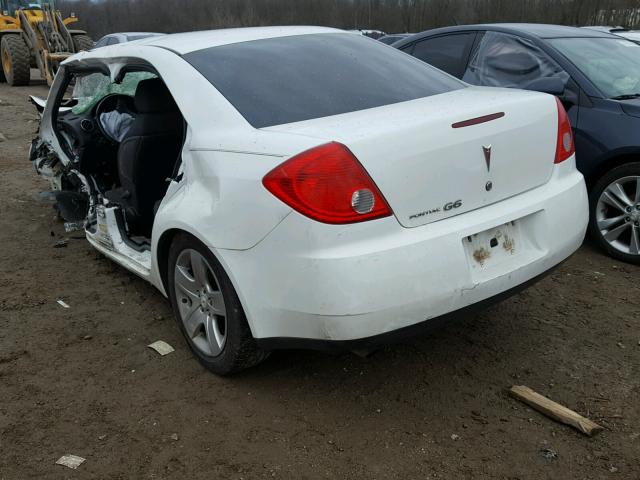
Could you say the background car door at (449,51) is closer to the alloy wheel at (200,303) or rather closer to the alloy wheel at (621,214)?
the alloy wheel at (621,214)

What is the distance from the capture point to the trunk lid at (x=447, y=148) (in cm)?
243

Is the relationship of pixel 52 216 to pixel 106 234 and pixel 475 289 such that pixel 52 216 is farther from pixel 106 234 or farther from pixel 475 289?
pixel 475 289

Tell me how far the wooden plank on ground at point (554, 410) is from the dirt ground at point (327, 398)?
4 cm

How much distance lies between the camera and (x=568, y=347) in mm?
3338

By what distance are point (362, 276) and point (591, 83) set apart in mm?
3371

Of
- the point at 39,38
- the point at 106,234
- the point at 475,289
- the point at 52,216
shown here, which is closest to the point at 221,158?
the point at 475,289

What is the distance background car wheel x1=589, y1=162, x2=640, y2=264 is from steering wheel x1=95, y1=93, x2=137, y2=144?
3662 millimetres

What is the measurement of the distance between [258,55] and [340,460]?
2.02 metres

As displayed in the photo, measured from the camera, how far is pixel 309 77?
308 centimetres

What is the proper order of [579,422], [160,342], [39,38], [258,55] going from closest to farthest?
[579,422] → [258,55] → [160,342] → [39,38]

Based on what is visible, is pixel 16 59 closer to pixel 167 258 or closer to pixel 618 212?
pixel 167 258

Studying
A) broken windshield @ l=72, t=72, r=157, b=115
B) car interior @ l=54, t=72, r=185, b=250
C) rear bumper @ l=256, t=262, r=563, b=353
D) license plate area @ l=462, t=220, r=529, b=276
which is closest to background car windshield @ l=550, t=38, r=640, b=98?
license plate area @ l=462, t=220, r=529, b=276

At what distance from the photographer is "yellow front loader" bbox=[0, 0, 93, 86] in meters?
16.4

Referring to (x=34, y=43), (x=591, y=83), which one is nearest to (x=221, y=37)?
(x=591, y=83)
